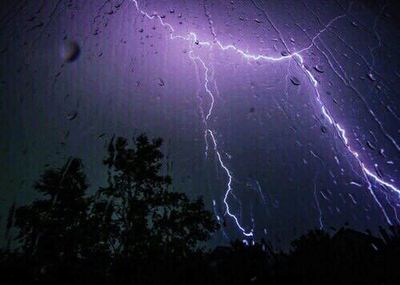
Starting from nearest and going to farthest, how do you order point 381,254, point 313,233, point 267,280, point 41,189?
point 267,280
point 381,254
point 313,233
point 41,189

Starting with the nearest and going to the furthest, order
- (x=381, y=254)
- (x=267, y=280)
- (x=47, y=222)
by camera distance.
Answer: (x=267, y=280), (x=381, y=254), (x=47, y=222)

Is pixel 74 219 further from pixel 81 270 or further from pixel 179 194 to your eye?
pixel 81 270

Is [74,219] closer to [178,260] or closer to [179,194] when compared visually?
[179,194]

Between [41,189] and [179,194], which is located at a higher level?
[41,189]

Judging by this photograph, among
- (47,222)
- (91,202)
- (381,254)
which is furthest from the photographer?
(91,202)

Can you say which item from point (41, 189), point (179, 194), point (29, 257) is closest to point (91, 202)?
point (41, 189)

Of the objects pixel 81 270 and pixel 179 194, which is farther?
pixel 179 194

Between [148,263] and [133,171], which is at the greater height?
[133,171]

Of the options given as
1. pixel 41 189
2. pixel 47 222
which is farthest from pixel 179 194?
pixel 41 189

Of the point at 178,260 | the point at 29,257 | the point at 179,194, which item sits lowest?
the point at 178,260
